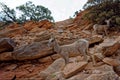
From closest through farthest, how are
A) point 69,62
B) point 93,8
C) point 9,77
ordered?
point 69,62 → point 9,77 → point 93,8

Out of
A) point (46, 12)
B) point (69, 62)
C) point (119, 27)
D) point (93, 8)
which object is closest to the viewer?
point (69, 62)

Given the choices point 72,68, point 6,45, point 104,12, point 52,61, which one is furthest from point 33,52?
point 104,12

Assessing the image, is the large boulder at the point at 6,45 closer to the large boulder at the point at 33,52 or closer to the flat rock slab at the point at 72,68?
the large boulder at the point at 33,52

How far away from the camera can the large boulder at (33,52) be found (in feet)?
42.3

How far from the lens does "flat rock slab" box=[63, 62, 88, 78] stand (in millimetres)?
9562

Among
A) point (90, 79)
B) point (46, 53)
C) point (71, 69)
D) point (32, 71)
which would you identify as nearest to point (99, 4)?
point (46, 53)

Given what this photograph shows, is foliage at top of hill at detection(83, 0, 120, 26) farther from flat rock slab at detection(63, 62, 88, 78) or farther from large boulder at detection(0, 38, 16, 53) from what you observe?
flat rock slab at detection(63, 62, 88, 78)

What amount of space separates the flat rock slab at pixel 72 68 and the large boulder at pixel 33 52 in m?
2.83

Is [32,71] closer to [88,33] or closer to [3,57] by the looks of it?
[3,57]

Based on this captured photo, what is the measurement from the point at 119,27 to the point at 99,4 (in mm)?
3250

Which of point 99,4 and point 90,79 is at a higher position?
point 99,4

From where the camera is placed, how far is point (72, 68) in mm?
9836

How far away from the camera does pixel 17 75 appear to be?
11.7m

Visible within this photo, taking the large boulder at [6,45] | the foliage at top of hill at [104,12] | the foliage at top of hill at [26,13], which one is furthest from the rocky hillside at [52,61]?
the foliage at top of hill at [26,13]
